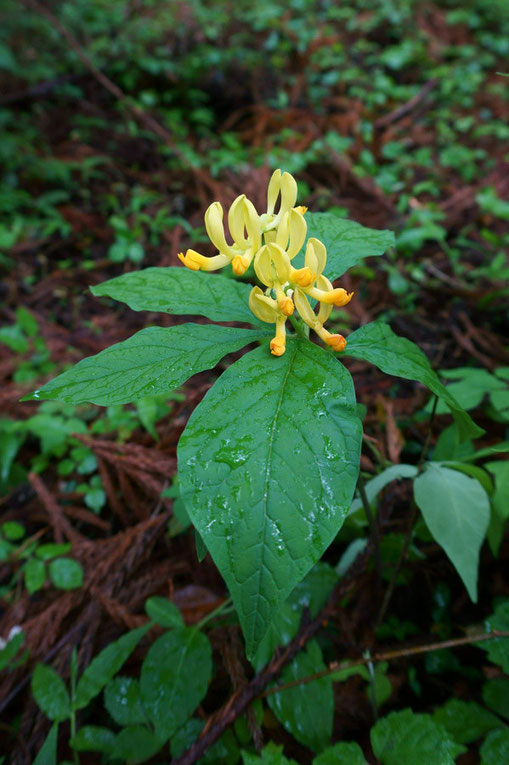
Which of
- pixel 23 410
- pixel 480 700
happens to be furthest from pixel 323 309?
pixel 23 410

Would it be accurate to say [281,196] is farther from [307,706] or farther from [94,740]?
[94,740]

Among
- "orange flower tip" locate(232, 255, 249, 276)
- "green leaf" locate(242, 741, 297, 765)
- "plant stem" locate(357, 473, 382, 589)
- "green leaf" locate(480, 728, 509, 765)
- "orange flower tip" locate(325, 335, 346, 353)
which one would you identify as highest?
"orange flower tip" locate(232, 255, 249, 276)

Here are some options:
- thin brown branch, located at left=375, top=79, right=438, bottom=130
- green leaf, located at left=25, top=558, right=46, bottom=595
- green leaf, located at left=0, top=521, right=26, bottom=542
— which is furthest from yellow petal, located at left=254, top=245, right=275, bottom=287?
thin brown branch, located at left=375, top=79, right=438, bottom=130

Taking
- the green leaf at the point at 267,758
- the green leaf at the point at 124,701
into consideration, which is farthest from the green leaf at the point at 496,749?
the green leaf at the point at 124,701

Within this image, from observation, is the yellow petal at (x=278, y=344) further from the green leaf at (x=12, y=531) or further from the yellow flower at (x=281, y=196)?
the green leaf at (x=12, y=531)

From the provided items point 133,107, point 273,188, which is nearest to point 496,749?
point 273,188

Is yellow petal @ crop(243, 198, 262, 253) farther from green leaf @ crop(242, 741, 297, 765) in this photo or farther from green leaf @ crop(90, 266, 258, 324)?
Result: green leaf @ crop(242, 741, 297, 765)

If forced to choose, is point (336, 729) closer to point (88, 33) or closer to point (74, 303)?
point (74, 303)
